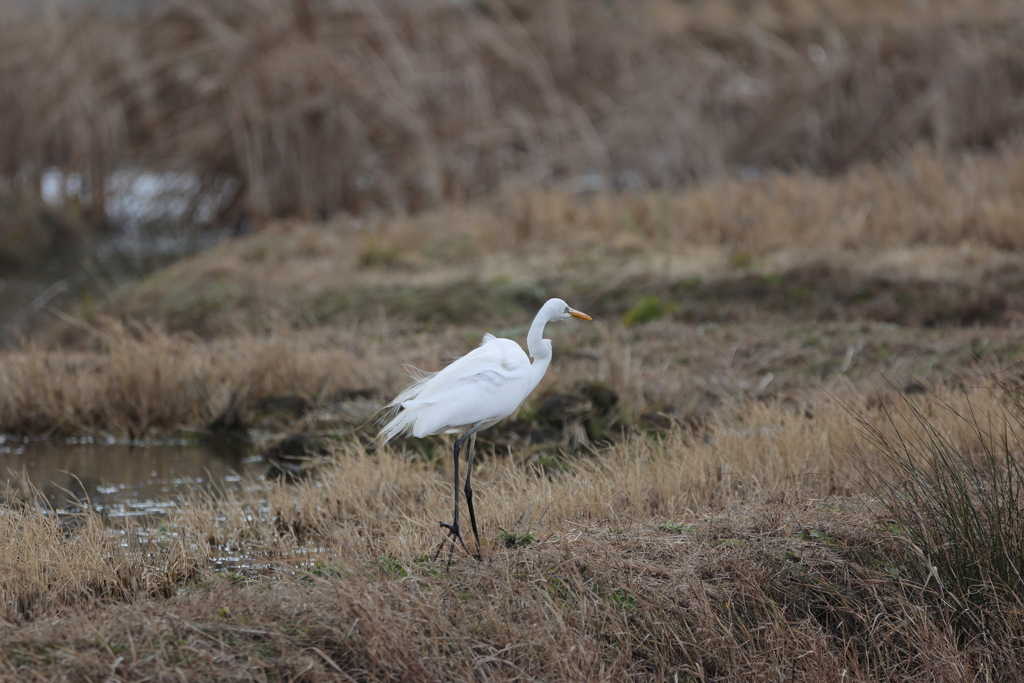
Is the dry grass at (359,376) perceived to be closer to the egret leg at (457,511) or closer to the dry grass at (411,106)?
the egret leg at (457,511)

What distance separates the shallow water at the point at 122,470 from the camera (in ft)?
22.1

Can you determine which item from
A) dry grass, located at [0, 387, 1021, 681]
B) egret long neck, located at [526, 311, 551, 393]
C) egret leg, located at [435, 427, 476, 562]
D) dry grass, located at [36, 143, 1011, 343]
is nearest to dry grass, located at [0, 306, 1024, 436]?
dry grass, located at [36, 143, 1011, 343]

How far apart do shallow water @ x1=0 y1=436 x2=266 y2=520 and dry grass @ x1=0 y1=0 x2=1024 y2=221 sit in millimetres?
10394

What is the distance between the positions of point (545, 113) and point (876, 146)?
608 centimetres

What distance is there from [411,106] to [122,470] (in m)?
11.9

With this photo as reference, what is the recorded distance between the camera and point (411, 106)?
18.4 meters

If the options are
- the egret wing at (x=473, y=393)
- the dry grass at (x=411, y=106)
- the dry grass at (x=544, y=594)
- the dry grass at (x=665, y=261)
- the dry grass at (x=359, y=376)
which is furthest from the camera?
the dry grass at (x=411, y=106)

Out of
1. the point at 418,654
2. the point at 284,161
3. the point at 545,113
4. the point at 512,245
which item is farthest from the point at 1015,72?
the point at 418,654

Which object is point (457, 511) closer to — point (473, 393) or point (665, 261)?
point (473, 393)

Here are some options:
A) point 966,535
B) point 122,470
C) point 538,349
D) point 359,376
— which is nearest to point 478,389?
point 538,349

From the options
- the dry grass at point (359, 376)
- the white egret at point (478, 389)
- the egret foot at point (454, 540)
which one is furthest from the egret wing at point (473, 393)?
the dry grass at point (359, 376)

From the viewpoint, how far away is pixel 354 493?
5.98 metres

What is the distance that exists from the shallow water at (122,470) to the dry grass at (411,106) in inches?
409

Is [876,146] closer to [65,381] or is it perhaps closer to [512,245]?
[512,245]
